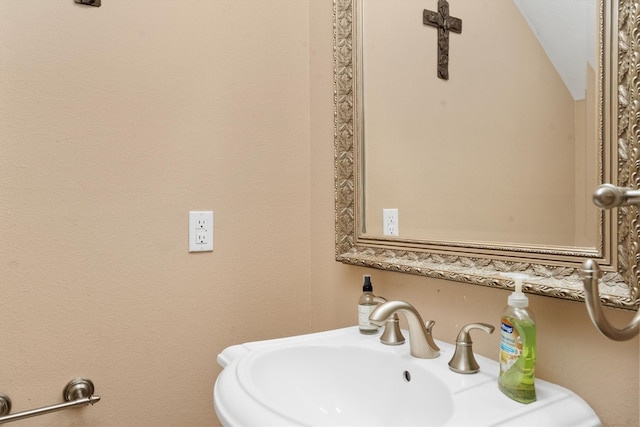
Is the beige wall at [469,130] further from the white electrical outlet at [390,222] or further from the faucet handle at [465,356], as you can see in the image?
the faucet handle at [465,356]

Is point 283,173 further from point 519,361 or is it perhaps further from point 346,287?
point 519,361

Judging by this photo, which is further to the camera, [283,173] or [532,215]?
[283,173]

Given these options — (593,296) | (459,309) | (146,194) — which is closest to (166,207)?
(146,194)

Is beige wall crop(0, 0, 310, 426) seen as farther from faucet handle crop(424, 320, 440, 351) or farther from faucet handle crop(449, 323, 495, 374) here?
faucet handle crop(449, 323, 495, 374)

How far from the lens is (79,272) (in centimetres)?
108

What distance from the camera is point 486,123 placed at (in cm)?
94

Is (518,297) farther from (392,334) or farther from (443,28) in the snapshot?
(443,28)

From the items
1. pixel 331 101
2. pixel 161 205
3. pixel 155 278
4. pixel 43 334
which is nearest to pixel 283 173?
pixel 331 101

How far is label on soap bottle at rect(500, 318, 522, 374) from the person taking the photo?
0.70 m

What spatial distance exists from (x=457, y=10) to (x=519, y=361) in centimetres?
78

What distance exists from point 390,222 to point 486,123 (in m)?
0.36

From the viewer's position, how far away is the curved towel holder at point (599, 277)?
0.53m

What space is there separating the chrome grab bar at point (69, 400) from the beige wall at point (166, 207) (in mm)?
22

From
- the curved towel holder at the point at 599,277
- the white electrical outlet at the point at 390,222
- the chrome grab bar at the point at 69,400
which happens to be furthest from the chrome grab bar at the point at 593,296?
the chrome grab bar at the point at 69,400
